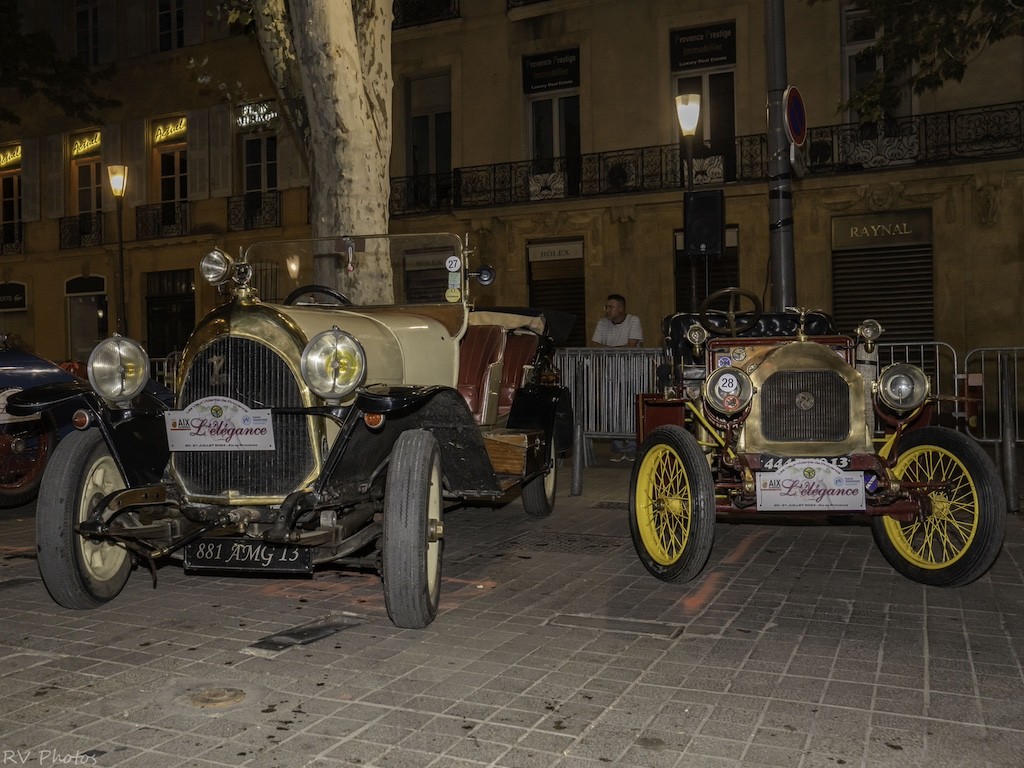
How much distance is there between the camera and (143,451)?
4.95 meters

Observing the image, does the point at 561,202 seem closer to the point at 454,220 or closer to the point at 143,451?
the point at 454,220

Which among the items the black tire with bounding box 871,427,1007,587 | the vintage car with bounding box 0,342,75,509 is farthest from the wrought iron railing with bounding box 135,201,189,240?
the black tire with bounding box 871,427,1007,587

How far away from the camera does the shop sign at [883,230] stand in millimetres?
17953

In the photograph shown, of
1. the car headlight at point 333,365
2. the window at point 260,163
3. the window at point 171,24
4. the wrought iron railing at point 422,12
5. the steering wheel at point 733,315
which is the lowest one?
the car headlight at point 333,365

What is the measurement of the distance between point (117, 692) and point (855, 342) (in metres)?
4.49

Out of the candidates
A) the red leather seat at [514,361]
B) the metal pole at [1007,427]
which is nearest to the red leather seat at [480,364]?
the red leather seat at [514,361]

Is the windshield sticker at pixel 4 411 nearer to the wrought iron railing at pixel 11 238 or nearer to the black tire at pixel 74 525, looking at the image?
the black tire at pixel 74 525

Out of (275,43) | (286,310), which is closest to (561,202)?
(275,43)

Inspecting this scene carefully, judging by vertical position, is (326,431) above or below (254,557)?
above

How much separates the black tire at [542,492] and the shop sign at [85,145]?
73.7 feet

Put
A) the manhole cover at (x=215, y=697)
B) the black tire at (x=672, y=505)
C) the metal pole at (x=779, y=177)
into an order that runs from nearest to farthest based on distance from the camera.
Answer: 1. the manhole cover at (x=215, y=697)
2. the black tire at (x=672, y=505)
3. the metal pole at (x=779, y=177)

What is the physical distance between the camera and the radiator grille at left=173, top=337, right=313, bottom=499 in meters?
4.68

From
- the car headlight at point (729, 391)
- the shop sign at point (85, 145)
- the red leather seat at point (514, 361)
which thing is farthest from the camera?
the shop sign at point (85, 145)

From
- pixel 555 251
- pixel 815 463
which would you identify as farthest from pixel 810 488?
pixel 555 251
